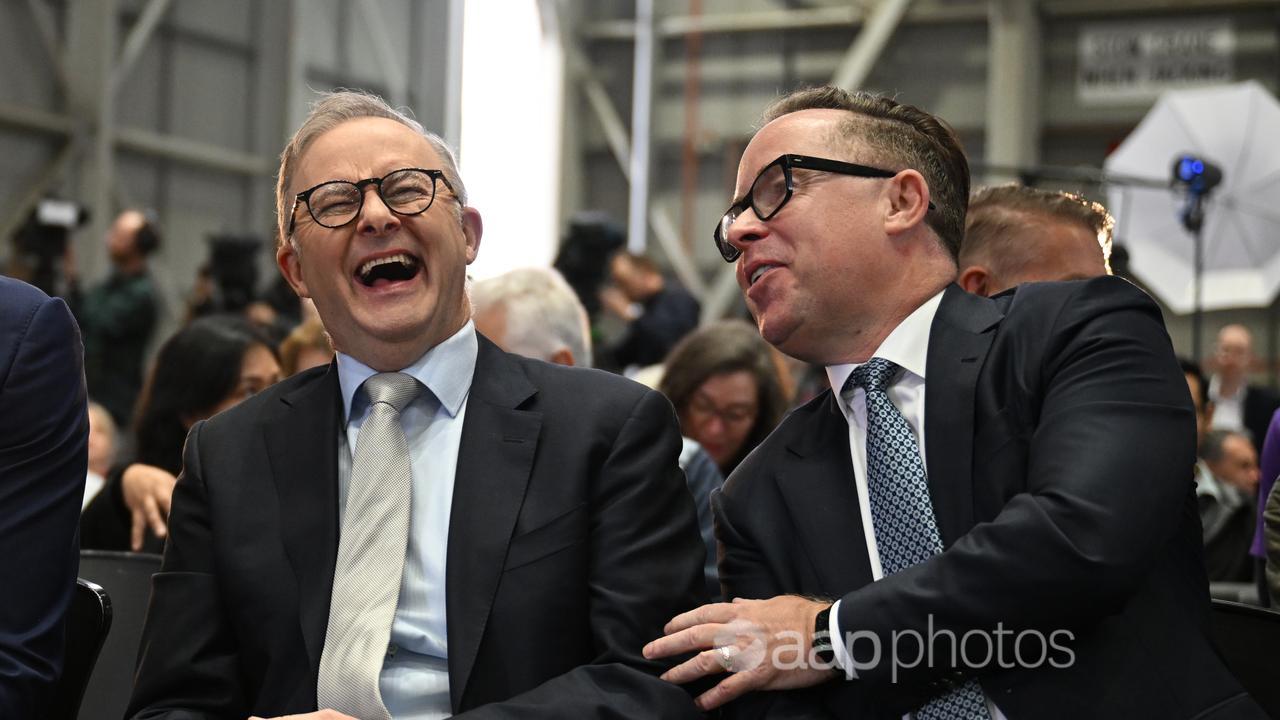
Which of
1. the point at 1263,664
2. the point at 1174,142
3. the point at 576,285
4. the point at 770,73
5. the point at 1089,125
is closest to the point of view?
the point at 1263,664

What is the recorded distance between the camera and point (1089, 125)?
10055 mm

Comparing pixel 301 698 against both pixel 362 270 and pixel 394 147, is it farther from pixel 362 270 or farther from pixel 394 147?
pixel 394 147

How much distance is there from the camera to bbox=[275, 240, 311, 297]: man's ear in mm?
1863

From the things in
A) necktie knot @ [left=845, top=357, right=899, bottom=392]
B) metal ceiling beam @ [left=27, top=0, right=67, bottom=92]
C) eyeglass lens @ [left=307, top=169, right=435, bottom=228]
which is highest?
metal ceiling beam @ [left=27, top=0, right=67, bottom=92]

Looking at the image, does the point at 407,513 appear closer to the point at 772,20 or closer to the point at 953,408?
the point at 953,408

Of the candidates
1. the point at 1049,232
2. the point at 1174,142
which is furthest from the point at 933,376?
the point at 1174,142

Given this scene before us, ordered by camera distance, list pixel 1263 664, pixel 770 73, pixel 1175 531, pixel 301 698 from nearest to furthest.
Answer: pixel 1175 531
pixel 301 698
pixel 1263 664
pixel 770 73

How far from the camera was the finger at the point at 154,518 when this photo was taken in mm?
2582

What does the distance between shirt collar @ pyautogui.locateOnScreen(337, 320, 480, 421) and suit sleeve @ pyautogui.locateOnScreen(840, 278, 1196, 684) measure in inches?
22.7

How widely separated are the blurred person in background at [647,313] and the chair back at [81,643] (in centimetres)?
422

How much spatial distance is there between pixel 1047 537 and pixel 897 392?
34 centimetres

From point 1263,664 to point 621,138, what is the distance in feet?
31.8

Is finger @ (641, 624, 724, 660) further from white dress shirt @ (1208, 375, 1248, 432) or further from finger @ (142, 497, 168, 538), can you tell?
white dress shirt @ (1208, 375, 1248, 432)

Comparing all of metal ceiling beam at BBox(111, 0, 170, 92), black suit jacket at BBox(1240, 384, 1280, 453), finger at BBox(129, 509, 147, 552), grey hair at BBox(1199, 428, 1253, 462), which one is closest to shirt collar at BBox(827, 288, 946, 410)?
finger at BBox(129, 509, 147, 552)
